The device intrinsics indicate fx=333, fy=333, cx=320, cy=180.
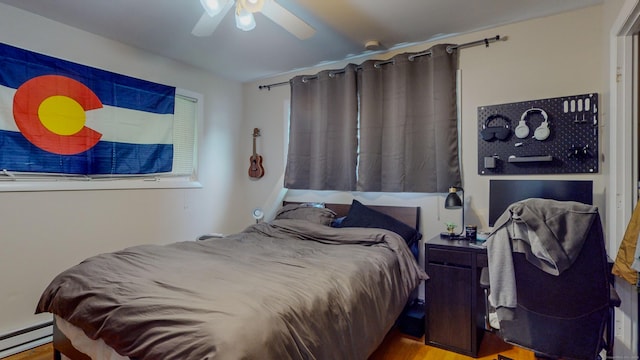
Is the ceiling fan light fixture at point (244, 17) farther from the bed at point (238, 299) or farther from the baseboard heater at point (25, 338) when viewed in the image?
the baseboard heater at point (25, 338)

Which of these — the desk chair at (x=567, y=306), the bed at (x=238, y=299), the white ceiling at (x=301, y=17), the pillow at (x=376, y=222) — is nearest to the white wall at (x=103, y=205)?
the white ceiling at (x=301, y=17)

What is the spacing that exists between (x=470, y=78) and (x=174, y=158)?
9.71ft

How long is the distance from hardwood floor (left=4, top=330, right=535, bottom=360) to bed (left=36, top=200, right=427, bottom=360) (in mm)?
317

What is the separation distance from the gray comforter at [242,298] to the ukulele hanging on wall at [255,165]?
61.0 inches

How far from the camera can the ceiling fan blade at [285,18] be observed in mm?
1860

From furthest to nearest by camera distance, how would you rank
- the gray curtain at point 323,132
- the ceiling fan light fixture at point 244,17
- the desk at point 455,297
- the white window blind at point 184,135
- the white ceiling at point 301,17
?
the white window blind at point 184,135 < the gray curtain at point 323,132 < the white ceiling at point 301,17 < the desk at point 455,297 < the ceiling fan light fixture at point 244,17

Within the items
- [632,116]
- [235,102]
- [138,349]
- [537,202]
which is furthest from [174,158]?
[632,116]

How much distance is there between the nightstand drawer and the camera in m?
2.27

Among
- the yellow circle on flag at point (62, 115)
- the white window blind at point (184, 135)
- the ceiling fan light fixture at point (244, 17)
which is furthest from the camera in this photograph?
the white window blind at point (184, 135)

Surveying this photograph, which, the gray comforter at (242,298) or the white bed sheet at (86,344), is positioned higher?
the gray comforter at (242,298)

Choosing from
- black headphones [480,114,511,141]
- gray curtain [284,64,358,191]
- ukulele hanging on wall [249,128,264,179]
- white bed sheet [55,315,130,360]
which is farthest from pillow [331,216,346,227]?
white bed sheet [55,315,130,360]

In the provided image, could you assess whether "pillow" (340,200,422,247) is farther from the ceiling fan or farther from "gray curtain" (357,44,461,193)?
the ceiling fan

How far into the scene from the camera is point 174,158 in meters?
3.52

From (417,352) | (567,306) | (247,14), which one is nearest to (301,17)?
(247,14)
